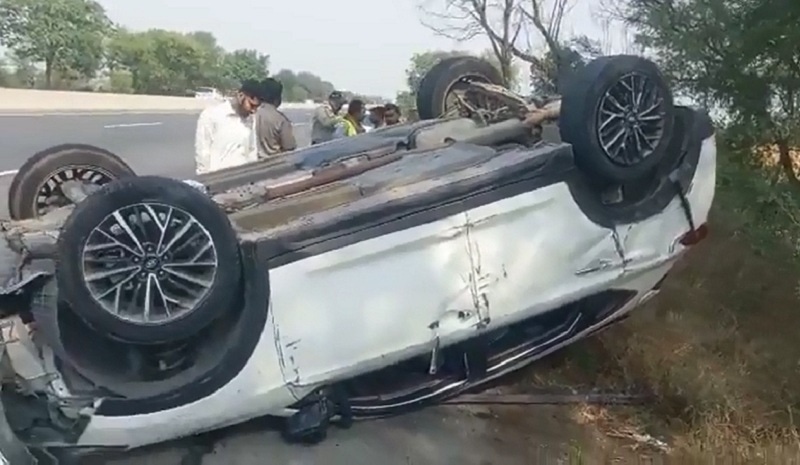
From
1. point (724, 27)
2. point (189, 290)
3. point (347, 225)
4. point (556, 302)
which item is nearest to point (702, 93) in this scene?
point (724, 27)

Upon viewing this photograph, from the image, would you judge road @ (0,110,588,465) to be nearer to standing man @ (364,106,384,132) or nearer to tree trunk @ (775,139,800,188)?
tree trunk @ (775,139,800,188)

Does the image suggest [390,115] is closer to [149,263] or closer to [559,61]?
[559,61]

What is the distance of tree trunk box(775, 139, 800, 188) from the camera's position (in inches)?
304

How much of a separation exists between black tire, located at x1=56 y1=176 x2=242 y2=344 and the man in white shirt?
8.87ft

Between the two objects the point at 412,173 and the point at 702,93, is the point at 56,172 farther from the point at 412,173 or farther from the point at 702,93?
the point at 702,93

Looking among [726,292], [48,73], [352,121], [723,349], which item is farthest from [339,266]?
[48,73]

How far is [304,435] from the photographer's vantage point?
3787 mm

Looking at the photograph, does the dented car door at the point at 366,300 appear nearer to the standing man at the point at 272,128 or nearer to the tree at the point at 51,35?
the standing man at the point at 272,128

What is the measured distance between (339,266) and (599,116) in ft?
4.48

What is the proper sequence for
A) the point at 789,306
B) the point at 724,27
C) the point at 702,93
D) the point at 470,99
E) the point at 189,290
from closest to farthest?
the point at 189,290, the point at 470,99, the point at 789,306, the point at 724,27, the point at 702,93

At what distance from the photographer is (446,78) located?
18.4ft

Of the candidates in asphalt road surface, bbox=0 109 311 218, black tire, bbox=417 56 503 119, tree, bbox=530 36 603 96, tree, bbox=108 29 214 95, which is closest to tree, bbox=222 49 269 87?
tree, bbox=108 29 214 95

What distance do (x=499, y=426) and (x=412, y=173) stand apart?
50.5 inches

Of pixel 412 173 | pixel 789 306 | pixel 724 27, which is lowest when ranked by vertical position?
pixel 789 306
